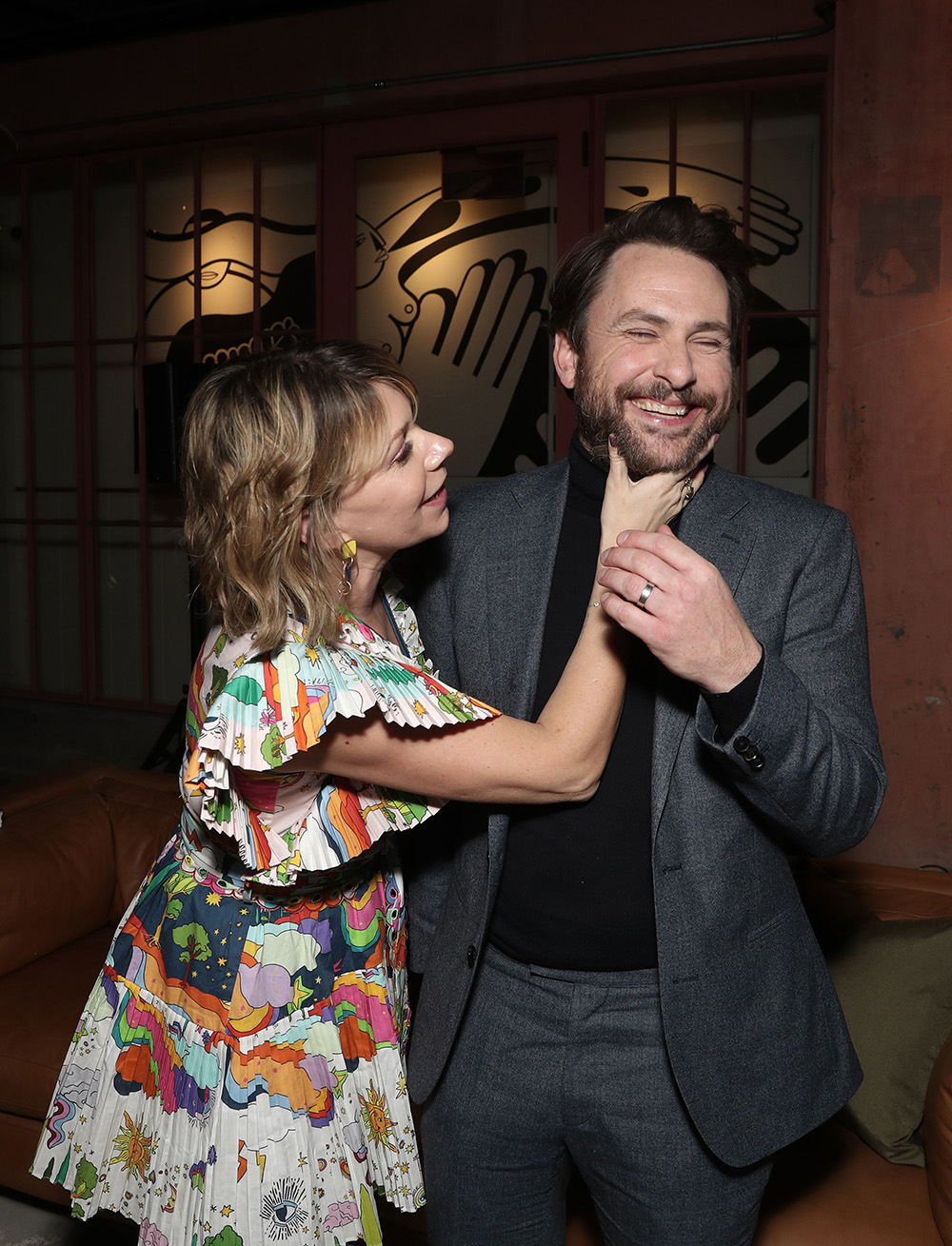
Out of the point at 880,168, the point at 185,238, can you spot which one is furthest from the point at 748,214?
the point at 185,238

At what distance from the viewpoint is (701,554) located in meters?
1.39

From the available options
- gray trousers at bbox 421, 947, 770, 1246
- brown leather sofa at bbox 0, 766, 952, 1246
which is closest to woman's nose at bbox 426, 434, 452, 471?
gray trousers at bbox 421, 947, 770, 1246

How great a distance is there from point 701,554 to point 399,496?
40cm

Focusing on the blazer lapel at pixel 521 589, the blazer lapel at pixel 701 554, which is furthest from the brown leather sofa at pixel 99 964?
the blazer lapel at pixel 521 589

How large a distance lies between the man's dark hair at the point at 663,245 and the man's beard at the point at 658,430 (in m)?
0.11

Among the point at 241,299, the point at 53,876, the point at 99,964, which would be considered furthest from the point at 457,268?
the point at 99,964

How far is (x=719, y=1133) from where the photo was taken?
132 cm

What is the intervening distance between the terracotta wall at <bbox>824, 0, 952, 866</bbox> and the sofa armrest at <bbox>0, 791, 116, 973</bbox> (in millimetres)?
2491

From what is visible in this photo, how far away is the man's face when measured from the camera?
4.74 ft

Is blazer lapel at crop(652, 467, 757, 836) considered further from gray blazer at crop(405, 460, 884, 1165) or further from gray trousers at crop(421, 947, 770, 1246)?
gray trousers at crop(421, 947, 770, 1246)

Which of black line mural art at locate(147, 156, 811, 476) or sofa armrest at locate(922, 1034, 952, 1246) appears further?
black line mural art at locate(147, 156, 811, 476)

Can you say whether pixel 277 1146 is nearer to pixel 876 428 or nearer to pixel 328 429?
pixel 328 429

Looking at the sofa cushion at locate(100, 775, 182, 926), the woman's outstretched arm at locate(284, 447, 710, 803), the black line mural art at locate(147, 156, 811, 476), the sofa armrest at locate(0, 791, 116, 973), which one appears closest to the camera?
the woman's outstretched arm at locate(284, 447, 710, 803)

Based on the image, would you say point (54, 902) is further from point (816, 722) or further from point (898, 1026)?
point (816, 722)
